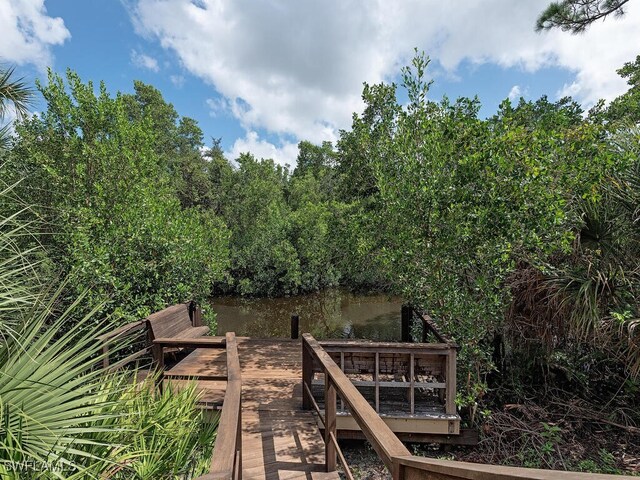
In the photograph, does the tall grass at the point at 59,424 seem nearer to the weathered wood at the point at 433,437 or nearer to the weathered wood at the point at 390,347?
the weathered wood at the point at 390,347

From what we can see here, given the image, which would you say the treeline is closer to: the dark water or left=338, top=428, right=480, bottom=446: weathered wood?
left=338, top=428, right=480, bottom=446: weathered wood

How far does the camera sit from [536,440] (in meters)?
4.38

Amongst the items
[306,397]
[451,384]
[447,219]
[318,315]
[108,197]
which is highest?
[108,197]

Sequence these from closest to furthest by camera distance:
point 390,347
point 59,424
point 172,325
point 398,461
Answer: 1. point 398,461
2. point 59,424
3. point 390,347
4. point 172,325

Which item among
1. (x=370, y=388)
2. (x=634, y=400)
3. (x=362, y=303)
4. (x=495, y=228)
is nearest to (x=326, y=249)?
(x=370, y=388)

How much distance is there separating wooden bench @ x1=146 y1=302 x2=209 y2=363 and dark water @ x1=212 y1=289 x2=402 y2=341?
4922 millimetres

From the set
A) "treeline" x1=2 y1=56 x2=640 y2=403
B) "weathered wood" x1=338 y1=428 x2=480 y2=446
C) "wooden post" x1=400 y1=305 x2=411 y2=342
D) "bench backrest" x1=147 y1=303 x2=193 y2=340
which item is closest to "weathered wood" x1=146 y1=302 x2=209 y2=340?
"bench backrest" x1=147 y1=303 x2=193 y2=340

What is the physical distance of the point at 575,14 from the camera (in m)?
5.84

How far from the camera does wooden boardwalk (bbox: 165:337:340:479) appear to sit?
285 centimetres

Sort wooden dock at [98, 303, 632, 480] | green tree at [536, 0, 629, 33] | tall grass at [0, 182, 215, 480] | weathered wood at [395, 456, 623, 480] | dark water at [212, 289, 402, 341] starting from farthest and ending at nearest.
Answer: dark water at [212, 289, 402, 341]
green tree at [536, 0, 629, 33]
tall grass at [0, 182, 215, 480]
wooden dock at [98, 303, 632, 480]
weathered wood at [395, 456, 623, 480]

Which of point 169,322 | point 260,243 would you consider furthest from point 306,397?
point 260,243

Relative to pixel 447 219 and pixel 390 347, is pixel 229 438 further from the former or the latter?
pixel 447 219

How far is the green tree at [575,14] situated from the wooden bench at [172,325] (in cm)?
817

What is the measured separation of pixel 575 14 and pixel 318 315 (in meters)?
11.5
